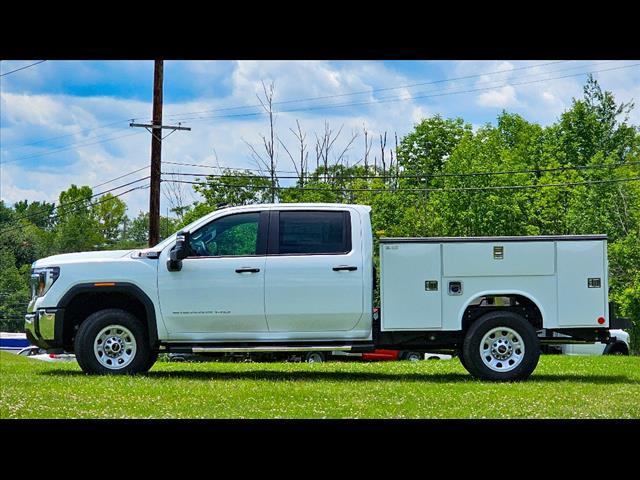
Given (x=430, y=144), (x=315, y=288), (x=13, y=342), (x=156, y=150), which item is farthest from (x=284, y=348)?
(x=13, y=342)

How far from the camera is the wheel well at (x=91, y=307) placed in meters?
12.0

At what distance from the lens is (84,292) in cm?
1184

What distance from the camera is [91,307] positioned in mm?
12125

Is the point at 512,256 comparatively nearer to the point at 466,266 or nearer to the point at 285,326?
the point at 466,266

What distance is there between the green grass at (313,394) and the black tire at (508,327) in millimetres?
192

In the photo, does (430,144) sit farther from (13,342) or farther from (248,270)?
(248,270)

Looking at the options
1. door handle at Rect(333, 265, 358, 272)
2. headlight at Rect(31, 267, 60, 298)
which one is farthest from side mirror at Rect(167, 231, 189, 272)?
door handle at Rect(333, 265, 358, 272)

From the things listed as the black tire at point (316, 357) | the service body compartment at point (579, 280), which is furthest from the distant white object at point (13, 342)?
the service body compartment at point (579, 280)

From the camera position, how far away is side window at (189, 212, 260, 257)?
1175 centimetres
